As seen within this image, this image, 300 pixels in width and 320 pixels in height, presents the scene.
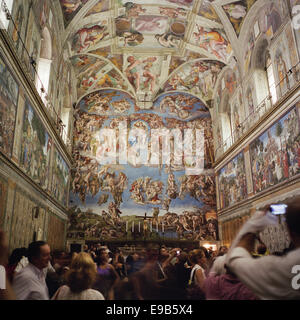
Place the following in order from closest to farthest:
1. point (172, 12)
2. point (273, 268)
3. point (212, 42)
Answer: point (273, 268) < point (172, 12) < point (212, 42)

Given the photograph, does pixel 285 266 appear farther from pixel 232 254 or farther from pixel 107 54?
pixel 107 54

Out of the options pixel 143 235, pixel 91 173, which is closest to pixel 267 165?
pixel 143 235

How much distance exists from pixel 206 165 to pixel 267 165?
8.53 meters

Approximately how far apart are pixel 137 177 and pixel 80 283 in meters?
19.2

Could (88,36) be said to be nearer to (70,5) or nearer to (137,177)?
(70,5)

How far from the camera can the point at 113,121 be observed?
22641 mm

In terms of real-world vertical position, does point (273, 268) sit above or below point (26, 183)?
below

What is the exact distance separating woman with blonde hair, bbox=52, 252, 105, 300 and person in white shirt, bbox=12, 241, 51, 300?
0.18 meters

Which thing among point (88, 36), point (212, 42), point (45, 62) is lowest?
point (45, 62)

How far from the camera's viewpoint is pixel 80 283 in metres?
2.43

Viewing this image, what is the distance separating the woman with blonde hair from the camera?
2.38 metres

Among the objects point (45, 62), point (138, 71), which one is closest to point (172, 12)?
point (138, 71)

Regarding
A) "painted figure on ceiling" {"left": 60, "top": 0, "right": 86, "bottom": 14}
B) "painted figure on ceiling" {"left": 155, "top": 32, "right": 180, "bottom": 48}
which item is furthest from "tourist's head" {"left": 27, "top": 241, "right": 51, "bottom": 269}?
"painted figure on ceiling" {"left": 155, "top": 32, "right": 180, "bottom": 48}

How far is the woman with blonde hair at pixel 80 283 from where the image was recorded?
238 centimetres
